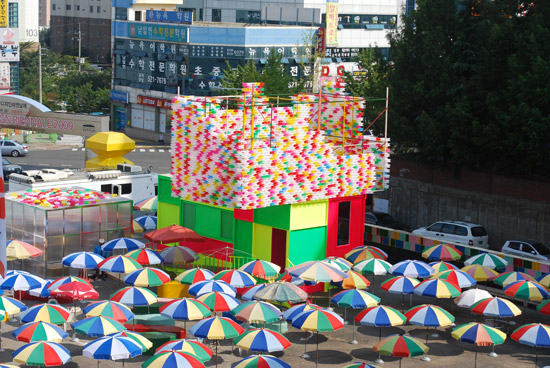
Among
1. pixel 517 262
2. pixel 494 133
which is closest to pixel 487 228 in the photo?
pixel 494 133

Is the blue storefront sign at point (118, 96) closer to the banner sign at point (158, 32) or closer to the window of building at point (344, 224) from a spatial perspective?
the banner sign at point (158, 32)

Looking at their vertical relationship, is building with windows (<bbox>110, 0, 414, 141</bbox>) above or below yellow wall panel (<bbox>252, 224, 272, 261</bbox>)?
above

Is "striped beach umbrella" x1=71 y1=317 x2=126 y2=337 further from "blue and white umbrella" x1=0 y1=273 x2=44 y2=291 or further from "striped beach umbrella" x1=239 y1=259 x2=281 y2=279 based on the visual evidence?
"striped beach umbrella" x1=239 y1=259 x2=281 y2=279

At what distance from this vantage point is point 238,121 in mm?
38719

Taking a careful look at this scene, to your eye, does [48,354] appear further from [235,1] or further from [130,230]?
[235,1]

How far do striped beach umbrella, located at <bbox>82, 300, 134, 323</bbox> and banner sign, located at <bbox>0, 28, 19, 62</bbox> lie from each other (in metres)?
71.2

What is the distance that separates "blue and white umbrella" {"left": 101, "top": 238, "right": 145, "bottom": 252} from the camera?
118 feet

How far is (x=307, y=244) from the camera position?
36.3 m

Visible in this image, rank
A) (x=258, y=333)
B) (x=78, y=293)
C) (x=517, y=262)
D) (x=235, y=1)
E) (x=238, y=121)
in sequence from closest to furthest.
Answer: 1. (x=258, y=333)
2. (x=78, y=293)
3. (x=517, y=262)
4. (x=238, y=121)
5. (x=235, y=1)

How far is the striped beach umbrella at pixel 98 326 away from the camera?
25.4 m

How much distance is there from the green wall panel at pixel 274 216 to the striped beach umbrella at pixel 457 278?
643 centimetres

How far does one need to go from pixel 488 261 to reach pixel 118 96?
59273 millimetres

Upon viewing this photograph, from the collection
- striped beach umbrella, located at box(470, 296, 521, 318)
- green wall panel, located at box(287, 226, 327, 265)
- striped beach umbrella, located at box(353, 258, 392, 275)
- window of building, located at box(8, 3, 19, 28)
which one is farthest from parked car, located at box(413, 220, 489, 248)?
window of building, located at box(8, 3, 19, 28)

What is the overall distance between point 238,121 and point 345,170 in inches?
202
